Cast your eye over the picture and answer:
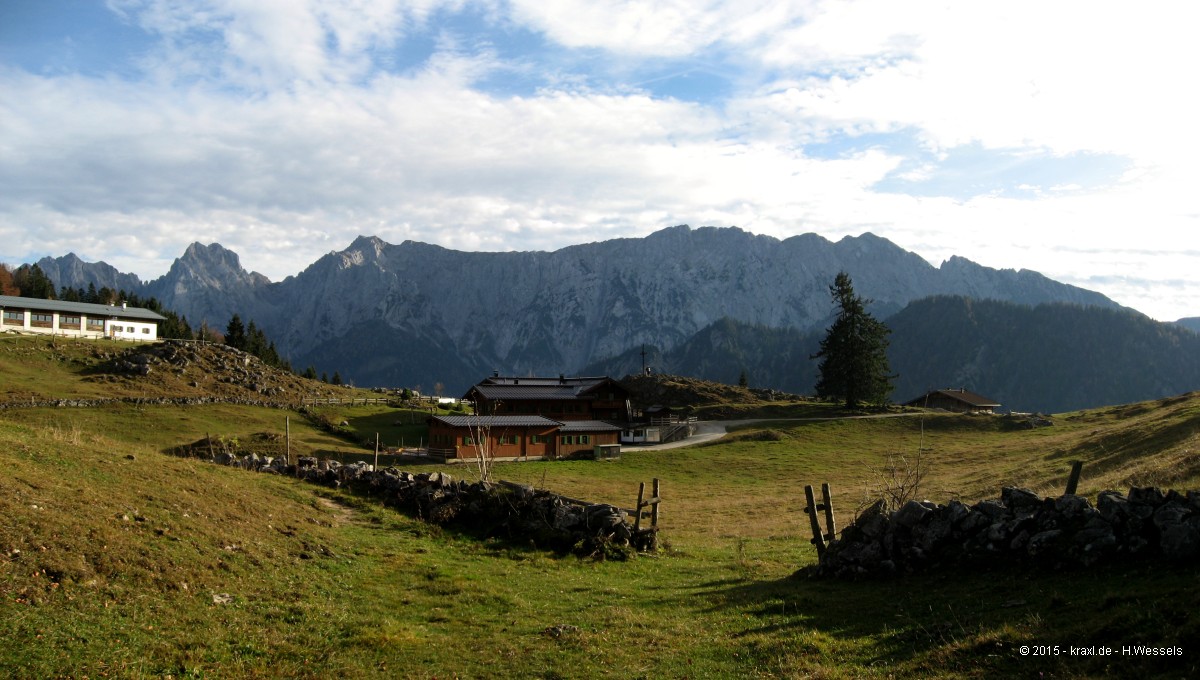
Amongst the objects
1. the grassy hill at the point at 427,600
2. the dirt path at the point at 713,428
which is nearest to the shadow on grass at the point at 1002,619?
the grassy hill at the point at 427,600

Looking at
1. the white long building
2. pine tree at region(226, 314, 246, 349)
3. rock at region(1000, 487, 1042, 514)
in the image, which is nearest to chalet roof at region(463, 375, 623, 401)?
pine tree at region(226, 314, 246, 349)

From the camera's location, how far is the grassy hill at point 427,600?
12.2 meters

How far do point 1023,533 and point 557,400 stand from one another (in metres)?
89.5

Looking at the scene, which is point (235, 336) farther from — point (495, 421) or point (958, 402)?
point (958, 402)

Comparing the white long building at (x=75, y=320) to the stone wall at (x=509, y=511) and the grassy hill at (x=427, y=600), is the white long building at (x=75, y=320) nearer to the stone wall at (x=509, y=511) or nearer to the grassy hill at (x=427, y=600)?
the grassy hill at (x=427, y=600)

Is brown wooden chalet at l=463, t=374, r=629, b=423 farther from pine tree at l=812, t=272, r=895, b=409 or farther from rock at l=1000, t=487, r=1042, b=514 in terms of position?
rock at l=1000, t=487, r=1042, b=514

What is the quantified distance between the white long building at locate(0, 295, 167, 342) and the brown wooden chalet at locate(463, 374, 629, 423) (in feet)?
213

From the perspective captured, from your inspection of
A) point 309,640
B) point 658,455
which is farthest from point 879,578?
point 658,455

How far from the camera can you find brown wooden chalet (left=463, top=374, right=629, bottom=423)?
100812 millimetres

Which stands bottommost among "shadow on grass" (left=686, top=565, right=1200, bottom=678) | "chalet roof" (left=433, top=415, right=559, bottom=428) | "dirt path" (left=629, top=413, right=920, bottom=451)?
"dirt path" (left=629, top=413, right=920, bottom=451)

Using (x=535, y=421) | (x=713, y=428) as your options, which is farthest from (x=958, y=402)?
(x=535, y=421)

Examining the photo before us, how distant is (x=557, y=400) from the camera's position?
10506 centimetres

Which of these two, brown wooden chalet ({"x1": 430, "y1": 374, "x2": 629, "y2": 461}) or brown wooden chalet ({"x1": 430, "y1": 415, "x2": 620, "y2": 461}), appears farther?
brown wooden chalet ({"x1": 430, "y1": 374, "x2": 629, "y2": 461})

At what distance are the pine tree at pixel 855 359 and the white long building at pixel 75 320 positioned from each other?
117 meters
